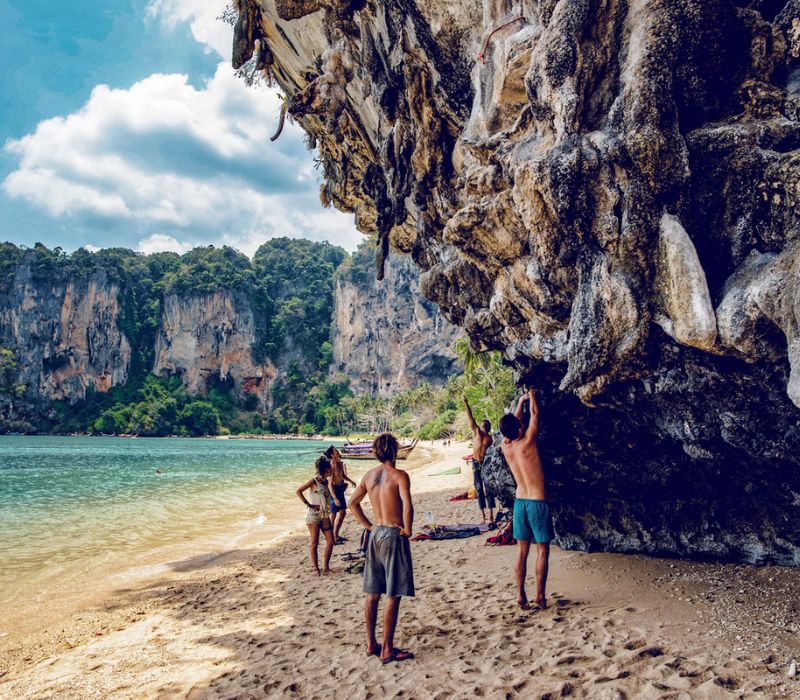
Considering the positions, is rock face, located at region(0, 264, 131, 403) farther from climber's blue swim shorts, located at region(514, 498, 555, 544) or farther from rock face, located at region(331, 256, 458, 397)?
climber's blue swim shorts, located at region(514, 498, 555, 544)

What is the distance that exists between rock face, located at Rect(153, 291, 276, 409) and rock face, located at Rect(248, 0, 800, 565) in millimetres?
83659

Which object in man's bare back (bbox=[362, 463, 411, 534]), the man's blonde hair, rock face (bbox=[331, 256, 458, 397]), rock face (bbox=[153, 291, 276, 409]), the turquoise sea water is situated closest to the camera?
man's bare back (bbox=[362, 463, 411, 534])

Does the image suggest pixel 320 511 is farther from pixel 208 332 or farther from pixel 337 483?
pixel 208 332

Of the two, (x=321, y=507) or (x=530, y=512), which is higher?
(x=530, y=512)

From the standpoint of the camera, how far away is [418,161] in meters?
6.61

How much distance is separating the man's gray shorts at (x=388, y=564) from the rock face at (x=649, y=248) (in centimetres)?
187

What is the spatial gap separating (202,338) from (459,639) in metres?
86.8

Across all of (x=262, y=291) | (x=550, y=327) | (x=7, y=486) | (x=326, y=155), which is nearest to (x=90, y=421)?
(x=262, y=291)

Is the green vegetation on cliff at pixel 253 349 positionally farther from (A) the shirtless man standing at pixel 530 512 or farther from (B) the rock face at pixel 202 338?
(A) the shirtless man standing at pixel 530 512

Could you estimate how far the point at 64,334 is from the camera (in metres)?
75.6

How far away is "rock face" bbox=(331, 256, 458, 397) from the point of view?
73.6m

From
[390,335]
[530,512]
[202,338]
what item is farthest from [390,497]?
[202,338]

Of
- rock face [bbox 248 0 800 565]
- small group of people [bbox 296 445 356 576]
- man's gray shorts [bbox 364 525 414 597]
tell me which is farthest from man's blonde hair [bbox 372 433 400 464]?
small group of people [bbox 296 445 356 576]

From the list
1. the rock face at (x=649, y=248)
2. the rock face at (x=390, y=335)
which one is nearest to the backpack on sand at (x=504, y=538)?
the rock face at (x=649, y=248)
